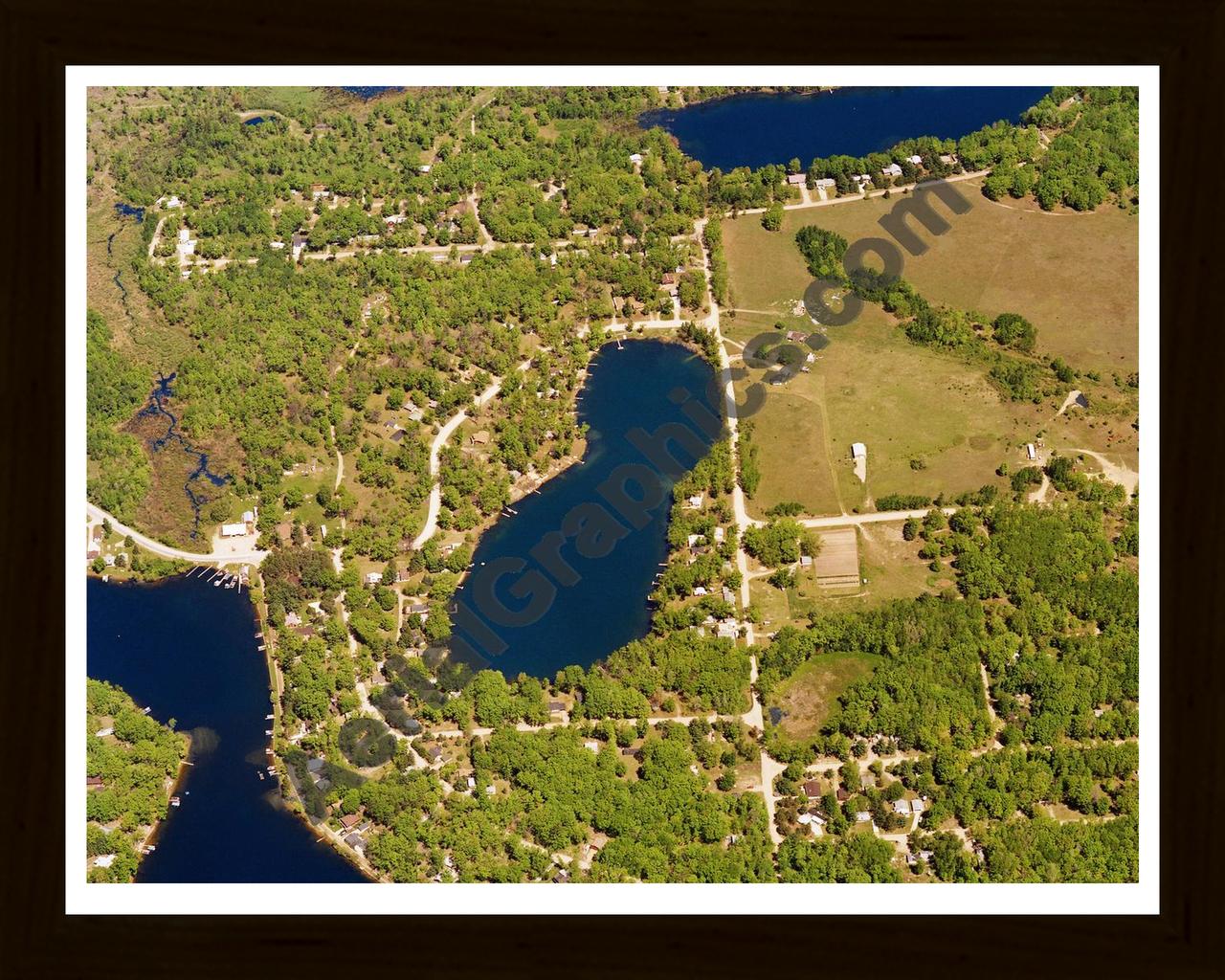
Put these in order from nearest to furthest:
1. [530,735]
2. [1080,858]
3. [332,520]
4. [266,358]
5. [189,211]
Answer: [1080,858] → [530,735] → [332,520] → [266,358] → [189,211]

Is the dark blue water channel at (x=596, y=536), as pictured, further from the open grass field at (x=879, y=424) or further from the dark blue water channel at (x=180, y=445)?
the dark blue water channel at (x=180, y=445)

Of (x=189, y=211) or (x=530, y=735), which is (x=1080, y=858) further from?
(x=189, y=211)

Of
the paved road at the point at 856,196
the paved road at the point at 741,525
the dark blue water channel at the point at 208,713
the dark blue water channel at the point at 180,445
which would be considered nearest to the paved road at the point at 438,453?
the dark blue water channel at the point at 208,713

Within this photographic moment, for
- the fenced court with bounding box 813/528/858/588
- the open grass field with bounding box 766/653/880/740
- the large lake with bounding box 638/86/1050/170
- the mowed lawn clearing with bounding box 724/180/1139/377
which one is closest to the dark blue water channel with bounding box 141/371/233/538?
the mowed lawn clearing with bounding box 724/180/1139/377

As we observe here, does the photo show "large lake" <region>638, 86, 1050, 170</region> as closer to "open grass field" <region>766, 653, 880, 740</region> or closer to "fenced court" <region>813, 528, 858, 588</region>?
"fenced court" <region>813, 528, 858, 588</region>

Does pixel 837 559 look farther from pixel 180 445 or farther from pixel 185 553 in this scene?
pixel 180 445

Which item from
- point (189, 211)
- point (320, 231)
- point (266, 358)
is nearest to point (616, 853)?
point (266, 358)

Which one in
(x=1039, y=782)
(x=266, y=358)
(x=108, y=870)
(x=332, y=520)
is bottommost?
(x=108, y=870)
